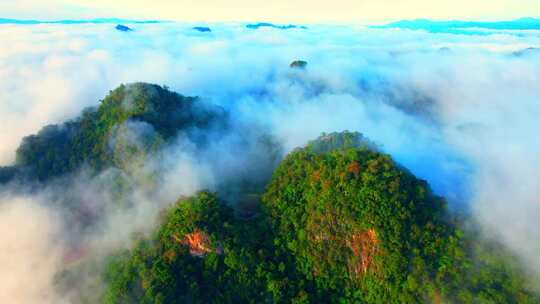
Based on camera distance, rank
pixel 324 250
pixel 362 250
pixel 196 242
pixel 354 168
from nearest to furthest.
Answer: pixel 362 250
pixel 196 242
pixel 324 250
pixel 354 168

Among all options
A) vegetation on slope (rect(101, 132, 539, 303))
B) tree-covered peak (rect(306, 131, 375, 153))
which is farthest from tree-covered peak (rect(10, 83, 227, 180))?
tree-covered peak (rect(306, 131, 375, 153))

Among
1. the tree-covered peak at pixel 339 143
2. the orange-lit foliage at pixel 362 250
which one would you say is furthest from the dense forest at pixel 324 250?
the tree-covered peak at pixel 339 143

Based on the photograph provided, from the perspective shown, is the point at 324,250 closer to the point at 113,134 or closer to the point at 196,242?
the point at 196,242

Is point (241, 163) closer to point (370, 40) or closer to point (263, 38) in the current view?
point (263, 38)

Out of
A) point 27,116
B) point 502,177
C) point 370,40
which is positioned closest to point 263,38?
point 370,40

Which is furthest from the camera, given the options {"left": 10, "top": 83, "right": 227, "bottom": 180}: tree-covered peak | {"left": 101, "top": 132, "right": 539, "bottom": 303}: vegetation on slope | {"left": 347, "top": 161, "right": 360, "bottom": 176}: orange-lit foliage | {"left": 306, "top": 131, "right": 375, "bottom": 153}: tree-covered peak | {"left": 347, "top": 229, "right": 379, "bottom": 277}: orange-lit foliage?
{"left": 10, "top": 83, "right": 227, "bottom": 180}: tree-covered peak

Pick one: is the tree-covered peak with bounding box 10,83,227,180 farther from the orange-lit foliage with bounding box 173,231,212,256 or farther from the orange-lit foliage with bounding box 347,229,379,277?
the orange-lit foliage with bounding box 347,229,379,277

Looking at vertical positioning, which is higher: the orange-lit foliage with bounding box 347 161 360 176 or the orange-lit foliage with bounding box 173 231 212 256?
the orange-lit foliage with bounding box 347 161 360 176

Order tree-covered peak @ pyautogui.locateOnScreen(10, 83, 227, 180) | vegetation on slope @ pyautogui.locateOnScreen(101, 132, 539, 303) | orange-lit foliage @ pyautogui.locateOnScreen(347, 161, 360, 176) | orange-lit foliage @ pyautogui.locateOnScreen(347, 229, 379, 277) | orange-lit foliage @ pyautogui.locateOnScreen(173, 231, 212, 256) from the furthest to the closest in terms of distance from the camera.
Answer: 1. tree-covered peak @ pyautogui.locateOnScreen(10, 83, 227, 180)
2. orange-lit foliage @ pyautogui.locateOnScreen(347, 161, 360, 176)
3. orange-lit foliage @ pyautogui.locateOnScreen(173, 231, 212, 256)
4. orange-lit foliage @ pyautogui.locateOnScreen(347, 229, 379, 277)
5. vegetation on slope @ pyautogui.locateOnScreen(101, 132, 539, 303)

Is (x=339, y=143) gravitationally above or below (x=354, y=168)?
below

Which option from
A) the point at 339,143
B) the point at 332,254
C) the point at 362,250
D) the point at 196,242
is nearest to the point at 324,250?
the point at 332,254

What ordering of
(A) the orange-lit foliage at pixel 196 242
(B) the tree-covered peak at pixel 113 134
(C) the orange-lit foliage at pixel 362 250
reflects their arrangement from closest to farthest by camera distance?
(C) the orange-lit foliage at pixel 362 250 → (A) the orange-lit foliage at pixel 196 242 → (B) the tree-covered peak at pixel 113 134

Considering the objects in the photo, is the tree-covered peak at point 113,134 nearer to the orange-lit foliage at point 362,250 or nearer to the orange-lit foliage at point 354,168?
the orange-lit foliage at point 354,168
